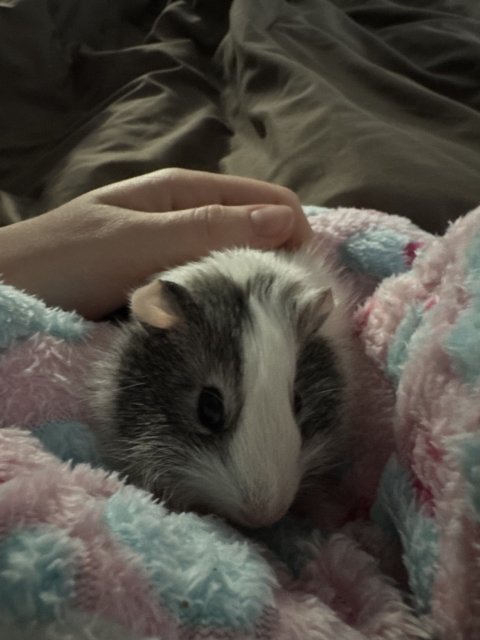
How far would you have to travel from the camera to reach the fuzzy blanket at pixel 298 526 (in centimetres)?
58

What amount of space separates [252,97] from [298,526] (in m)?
1.20

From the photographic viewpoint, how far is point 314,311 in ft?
3.34

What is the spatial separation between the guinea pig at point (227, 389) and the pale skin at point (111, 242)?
0.08 metres

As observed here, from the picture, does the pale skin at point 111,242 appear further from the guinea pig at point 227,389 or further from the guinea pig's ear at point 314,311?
the guinea pig's ear at point 314,311

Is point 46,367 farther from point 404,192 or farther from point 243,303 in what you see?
point 404,192

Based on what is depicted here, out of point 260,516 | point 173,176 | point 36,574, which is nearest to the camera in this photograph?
point 36,574

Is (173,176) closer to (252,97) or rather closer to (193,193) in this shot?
(193,193)

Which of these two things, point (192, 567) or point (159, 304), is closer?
point (192, 567)

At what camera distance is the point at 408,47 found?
194 cm

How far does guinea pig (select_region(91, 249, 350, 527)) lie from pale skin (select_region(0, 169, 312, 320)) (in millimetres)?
84

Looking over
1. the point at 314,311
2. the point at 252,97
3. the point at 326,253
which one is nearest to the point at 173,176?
the point at 326,253

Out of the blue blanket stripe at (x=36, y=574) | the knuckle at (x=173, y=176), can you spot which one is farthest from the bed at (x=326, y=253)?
the knuckle at (x=173, y=176)

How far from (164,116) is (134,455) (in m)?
1.10

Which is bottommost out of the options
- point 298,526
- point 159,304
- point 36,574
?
point 298,526
